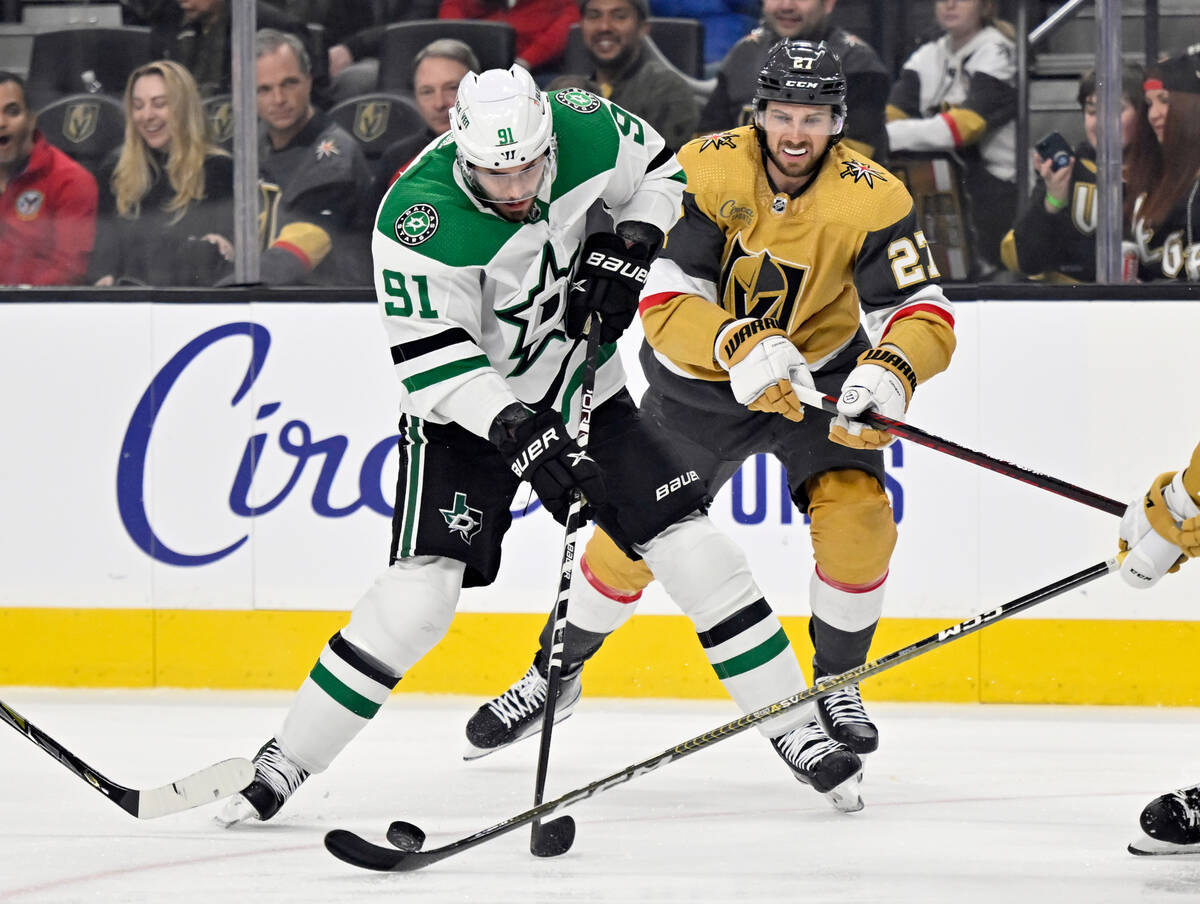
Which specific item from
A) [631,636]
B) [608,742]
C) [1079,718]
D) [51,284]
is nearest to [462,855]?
[608,742]

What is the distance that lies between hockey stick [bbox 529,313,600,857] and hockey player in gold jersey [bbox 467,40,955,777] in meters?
0.29

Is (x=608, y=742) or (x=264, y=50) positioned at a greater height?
(x=264, y=50)

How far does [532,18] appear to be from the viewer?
416cm

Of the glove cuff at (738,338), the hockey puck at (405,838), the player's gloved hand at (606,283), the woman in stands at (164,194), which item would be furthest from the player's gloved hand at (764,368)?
the woman in stands at (164,194)

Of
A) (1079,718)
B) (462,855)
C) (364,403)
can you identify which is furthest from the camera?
(364,403)

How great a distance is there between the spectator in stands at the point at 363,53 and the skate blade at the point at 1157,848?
104 inches

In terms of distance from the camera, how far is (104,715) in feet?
12.3

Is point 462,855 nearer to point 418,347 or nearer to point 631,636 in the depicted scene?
point 418,347

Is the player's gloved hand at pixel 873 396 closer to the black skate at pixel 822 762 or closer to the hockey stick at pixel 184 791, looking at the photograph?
the black skate at pixel 822 762

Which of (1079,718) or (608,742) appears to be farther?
(1079,718)

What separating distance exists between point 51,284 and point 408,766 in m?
1.65

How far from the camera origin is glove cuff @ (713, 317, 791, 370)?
292cm

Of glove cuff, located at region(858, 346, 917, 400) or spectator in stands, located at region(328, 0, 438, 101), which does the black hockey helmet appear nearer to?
glove cuff, located at region(858, 346, 917, 400)

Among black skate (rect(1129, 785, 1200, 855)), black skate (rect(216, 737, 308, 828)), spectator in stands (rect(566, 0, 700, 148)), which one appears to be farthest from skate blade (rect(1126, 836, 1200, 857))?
spectator in stands (rect(566, 0, 700, 148))
